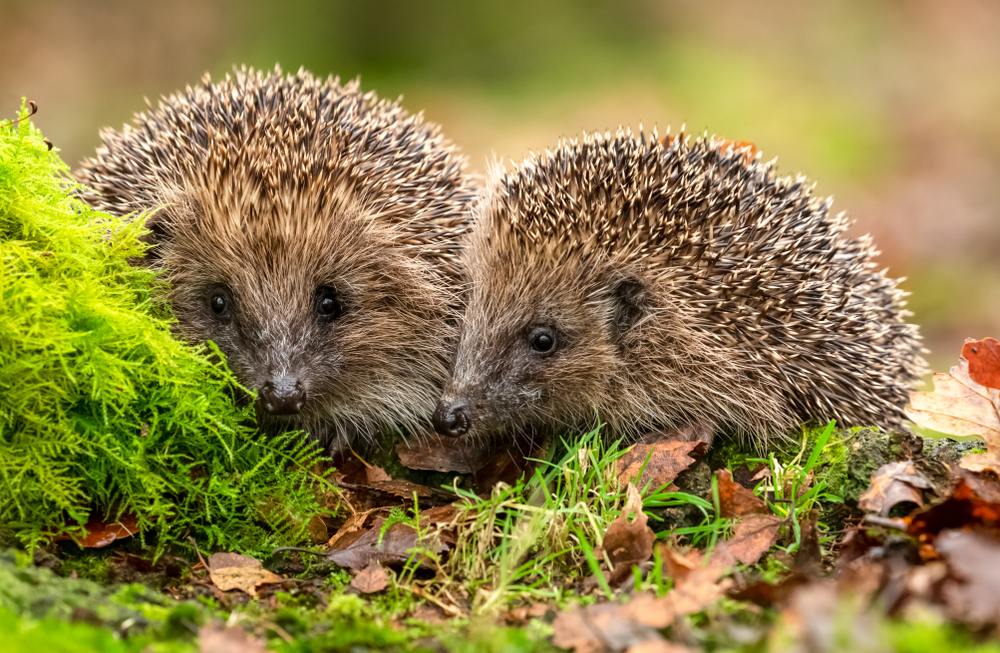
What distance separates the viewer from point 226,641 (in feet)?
6.99

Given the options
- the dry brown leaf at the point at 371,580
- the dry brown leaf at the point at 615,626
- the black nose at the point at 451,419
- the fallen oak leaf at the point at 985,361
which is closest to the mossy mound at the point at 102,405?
the dry brown leaf at the point at 371,580

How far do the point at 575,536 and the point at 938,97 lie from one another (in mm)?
15914

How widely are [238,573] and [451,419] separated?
3.53 feet

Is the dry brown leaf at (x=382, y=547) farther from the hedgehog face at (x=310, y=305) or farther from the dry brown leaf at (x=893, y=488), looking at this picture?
the dry brown leaf at (x=893, y=488)

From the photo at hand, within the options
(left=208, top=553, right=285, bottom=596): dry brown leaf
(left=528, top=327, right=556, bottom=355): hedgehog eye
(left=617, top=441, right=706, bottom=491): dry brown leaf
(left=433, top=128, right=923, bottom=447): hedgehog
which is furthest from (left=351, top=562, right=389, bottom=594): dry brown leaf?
(left=528, top=327, right=556, bottom=355): hedgehog eye

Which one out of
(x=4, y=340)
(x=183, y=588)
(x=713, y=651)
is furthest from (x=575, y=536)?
(x=4, y=340)

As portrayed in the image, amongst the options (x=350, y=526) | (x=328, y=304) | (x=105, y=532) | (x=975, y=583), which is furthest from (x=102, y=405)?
(x=975, y=583)

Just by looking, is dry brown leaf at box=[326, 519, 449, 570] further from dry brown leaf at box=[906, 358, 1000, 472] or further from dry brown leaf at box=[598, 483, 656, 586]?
dry brown leaf at box=[906, 358, 1000, 472]

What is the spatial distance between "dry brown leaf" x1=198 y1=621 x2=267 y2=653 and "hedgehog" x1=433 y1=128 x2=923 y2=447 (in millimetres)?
1466

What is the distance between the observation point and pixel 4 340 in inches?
111

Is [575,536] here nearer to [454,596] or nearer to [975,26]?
[454,596]

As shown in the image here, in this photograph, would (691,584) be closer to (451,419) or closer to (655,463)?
(655,463)

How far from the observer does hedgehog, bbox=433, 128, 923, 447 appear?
147 inches

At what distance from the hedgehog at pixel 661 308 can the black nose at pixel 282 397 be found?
58 cm
